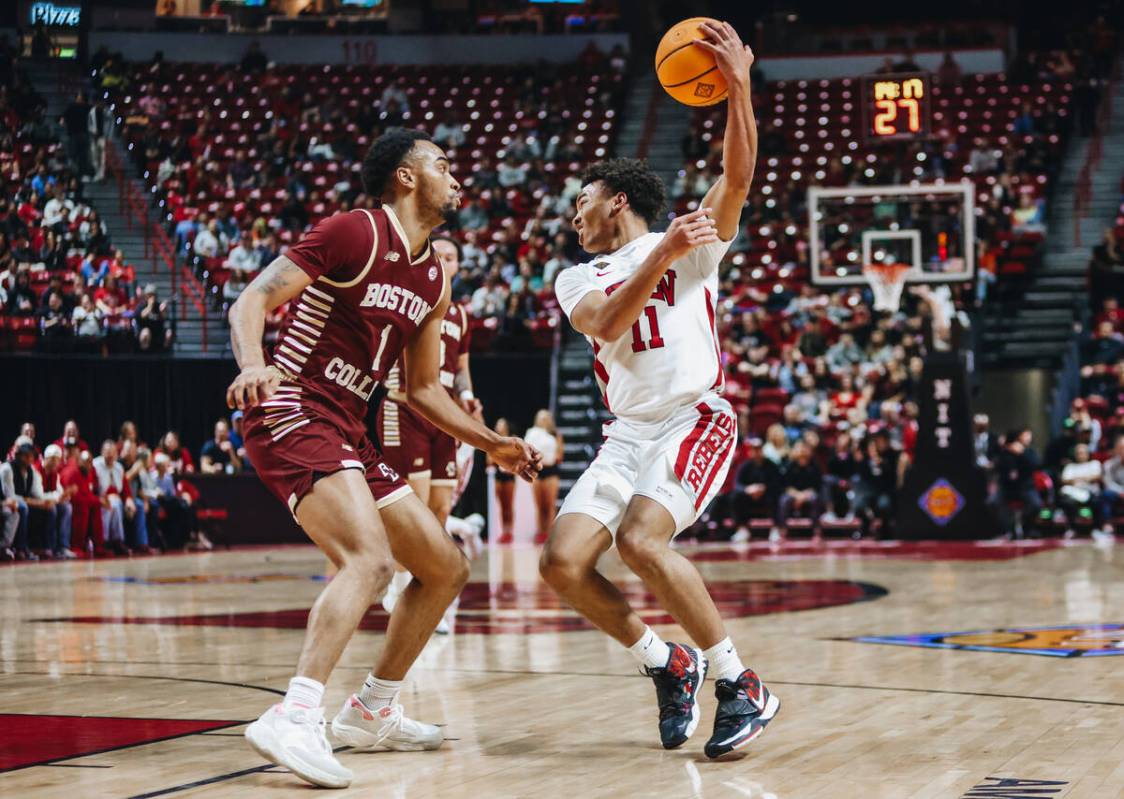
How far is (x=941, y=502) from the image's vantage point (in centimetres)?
1752

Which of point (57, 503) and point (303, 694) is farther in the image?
point (57, 503)

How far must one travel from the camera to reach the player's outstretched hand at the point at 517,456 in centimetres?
516

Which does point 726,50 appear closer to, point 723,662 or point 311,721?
point 723,662

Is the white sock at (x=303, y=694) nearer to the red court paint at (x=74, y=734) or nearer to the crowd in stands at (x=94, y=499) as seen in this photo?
the red court paint at (x=74, y=734)

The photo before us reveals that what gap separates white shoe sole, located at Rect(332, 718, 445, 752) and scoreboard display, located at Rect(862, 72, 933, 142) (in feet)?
59.8

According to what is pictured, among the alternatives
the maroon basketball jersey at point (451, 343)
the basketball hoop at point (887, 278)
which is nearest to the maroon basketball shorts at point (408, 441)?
the maroon basketball jersey at point (451, 343)

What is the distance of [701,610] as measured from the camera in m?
4.97

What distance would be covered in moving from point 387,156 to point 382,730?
186 centimetres

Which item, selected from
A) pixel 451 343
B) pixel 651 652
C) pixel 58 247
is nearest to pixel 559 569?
pixel 651 652

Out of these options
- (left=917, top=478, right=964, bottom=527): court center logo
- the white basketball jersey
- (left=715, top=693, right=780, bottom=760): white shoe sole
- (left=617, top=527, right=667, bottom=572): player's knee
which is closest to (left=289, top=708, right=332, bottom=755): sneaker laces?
(left=617, top=527, right=667, bottom=572): player's knee

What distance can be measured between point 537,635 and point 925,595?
3.34 m

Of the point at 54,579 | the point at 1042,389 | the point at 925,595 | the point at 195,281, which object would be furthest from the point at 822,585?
the point at 195,281

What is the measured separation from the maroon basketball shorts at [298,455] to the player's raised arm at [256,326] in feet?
0.78

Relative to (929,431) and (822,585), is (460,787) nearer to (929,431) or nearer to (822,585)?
(822,585)
